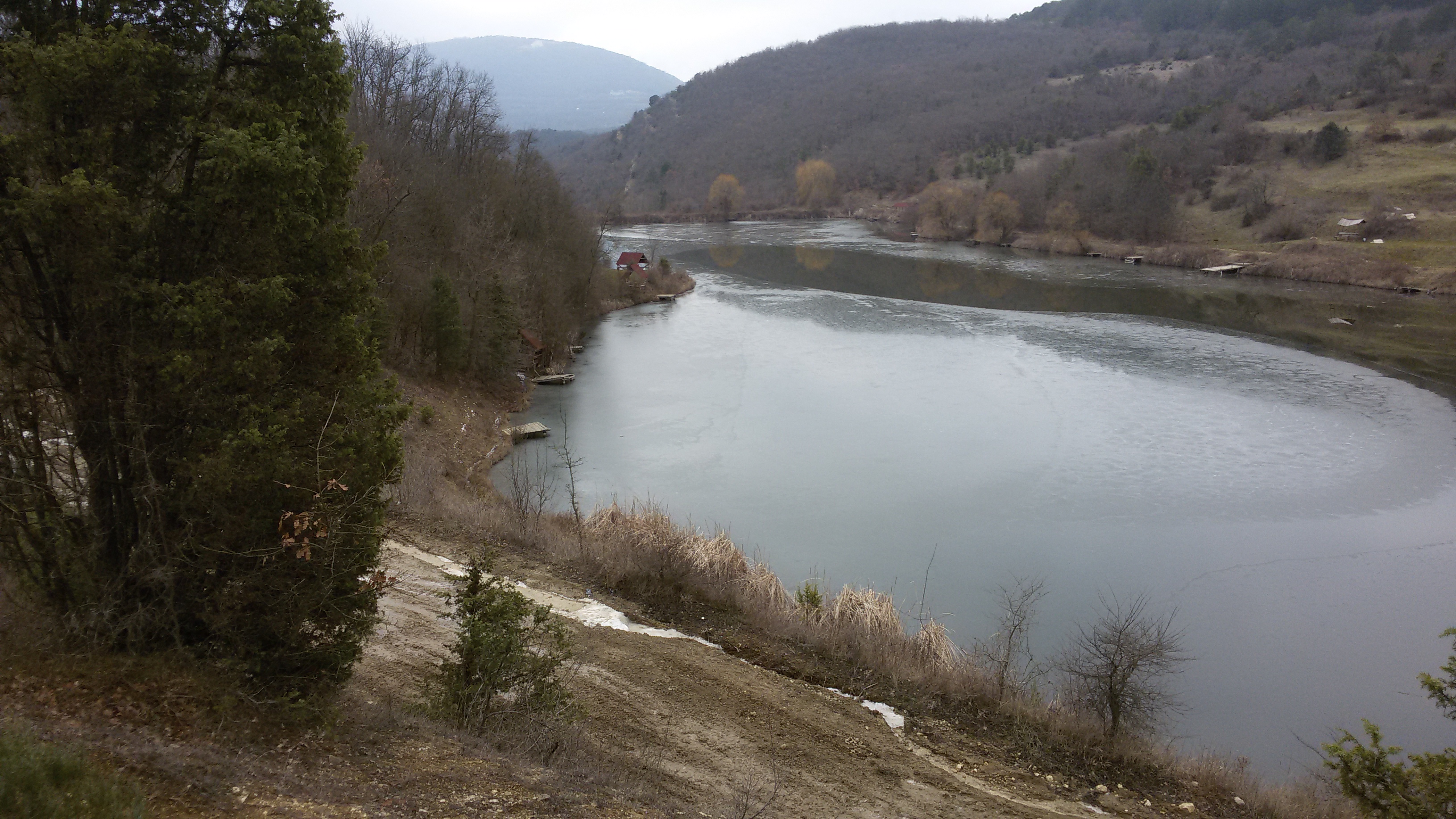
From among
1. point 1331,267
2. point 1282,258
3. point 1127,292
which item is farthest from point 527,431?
point 1282,258

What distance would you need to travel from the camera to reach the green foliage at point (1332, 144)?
56.7 metres

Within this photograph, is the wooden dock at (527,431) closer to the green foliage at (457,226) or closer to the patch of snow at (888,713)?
the green foliage at (457,226)

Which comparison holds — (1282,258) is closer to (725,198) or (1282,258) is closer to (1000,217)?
(1000,217)

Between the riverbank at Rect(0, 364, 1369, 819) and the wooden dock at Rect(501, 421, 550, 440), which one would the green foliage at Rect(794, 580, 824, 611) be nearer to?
the riverbank at Rect(0, 364, 1369, 819)

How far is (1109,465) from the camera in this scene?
58.7ft

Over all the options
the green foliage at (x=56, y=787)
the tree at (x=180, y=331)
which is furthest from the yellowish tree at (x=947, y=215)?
the green foliage at (x=56, y=787)

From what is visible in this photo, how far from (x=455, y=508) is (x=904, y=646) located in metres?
6.50

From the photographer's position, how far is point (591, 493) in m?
16.6

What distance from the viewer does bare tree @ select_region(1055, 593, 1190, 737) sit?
26.5 feet

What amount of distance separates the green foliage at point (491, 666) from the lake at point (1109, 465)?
Answer: 7.18 m

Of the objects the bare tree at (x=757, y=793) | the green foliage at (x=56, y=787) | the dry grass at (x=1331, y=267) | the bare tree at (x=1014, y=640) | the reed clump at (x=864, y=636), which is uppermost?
the dry grass at (x=1331, y=267)

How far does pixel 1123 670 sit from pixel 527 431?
15561 millimetres

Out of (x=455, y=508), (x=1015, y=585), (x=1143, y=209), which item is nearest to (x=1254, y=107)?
(x=1143, y=209)

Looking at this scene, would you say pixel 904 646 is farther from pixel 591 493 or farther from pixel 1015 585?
pixel 591 493
